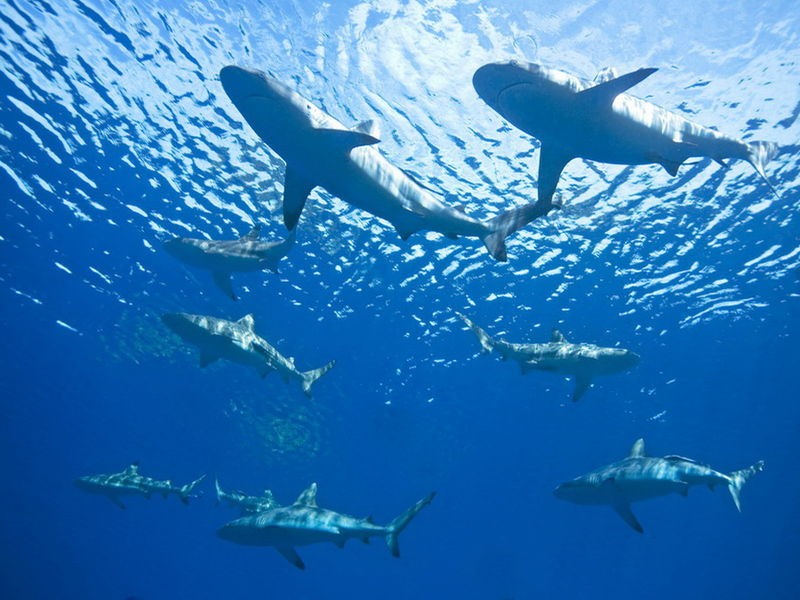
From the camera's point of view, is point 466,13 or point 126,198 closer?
point 466,13

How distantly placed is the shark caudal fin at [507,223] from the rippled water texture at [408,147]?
5.65 m

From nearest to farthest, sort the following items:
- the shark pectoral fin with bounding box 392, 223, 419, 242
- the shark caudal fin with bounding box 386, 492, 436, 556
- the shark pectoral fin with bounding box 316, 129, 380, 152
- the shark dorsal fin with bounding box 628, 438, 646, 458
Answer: the shark pectoral fin with bounding box 316, 129, 380, 152 < the shark pectoral fin with bounding box 392, 223, 419, 242 < the shark caudal fin with bounding box 386, 492, 436, 556 < the shark dorsal fin with bounding box 628, 438, 646, 458

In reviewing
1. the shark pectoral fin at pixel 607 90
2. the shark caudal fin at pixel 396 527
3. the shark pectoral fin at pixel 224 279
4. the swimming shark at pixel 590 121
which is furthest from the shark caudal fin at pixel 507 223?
the shark pectoral fin at pixel 224 279

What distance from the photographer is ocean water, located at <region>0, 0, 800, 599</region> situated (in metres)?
11.2

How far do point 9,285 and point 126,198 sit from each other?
1319 centimetres

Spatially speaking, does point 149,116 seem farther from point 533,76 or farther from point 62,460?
point 62,460

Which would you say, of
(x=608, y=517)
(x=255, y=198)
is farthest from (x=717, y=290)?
(x=608, y=517)

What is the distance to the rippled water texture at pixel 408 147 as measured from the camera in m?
10.9

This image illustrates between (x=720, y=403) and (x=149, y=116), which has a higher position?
(x=720, y=403)

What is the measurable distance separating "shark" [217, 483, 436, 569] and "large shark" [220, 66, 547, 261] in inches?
239

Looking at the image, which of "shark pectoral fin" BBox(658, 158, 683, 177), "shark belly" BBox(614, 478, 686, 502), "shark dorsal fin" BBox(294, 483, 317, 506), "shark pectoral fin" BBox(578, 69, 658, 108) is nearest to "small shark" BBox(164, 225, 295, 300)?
"shark dorsal fin" BBox(294, 483, 317, 506)

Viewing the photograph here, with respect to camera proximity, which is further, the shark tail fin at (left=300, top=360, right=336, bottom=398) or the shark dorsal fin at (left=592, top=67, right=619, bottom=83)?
the shark tail fin at (left=300, top=360, right=336, bottom=398)

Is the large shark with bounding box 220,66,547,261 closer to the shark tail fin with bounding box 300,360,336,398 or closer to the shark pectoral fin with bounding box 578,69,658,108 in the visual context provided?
the shark pectoral fin with bounding box 578,69,658,108

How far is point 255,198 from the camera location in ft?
53.3
